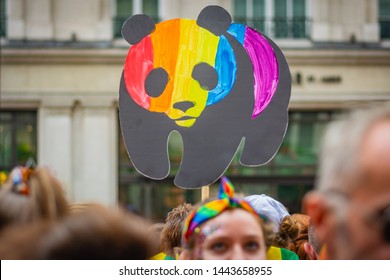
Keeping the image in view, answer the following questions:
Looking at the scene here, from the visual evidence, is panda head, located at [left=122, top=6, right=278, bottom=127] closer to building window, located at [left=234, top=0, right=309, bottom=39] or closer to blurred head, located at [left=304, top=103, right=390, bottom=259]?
blurred head, located at [left=304, top=103, right=390, bottom=259]

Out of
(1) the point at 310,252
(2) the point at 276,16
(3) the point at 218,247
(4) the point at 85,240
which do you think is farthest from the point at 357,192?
(2) the point at 276,16

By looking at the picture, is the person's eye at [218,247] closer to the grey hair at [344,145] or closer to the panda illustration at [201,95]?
the grey hair at [344,145]

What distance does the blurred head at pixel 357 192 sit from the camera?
1.29 meters

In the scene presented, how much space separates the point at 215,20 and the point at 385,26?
12.3m

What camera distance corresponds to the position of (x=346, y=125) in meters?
1.41

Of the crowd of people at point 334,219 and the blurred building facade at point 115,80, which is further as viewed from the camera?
the blurred building facade at point 115,80

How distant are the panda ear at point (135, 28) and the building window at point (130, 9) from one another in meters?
11.5

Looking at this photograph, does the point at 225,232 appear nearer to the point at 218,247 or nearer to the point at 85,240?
the point at 218,247

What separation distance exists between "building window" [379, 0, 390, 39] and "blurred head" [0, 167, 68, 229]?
14217 millimetres

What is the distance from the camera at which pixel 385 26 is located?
15906 millimetres

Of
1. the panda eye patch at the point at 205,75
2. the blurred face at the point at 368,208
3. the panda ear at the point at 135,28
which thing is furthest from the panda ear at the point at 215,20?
the blurred face at the point at 368,208

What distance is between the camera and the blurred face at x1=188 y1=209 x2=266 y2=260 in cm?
216
